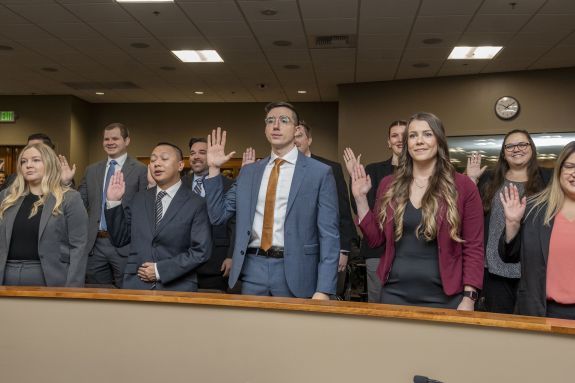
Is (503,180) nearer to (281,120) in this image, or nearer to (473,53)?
(281,120)

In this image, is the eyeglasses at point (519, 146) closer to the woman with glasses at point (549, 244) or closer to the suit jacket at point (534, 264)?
the woman with glasses at point (549, 244)

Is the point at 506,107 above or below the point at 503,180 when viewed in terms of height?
above

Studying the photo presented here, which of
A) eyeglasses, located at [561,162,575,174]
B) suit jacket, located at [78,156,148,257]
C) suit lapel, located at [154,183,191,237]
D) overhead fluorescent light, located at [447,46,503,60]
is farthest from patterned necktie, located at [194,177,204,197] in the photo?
overhead fluorescent light, located at [447,46,503,60]

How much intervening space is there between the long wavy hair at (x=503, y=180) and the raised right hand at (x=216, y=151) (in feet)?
5.12

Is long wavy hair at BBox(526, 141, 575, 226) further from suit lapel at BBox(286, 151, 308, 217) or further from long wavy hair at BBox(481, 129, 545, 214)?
suit lapel at BBox(286, 151, 308, 217)

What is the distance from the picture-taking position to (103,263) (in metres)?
4.02

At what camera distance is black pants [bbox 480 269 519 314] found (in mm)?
3068

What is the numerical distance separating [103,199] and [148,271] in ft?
4.51

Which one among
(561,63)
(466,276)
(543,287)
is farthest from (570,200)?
(561,63)

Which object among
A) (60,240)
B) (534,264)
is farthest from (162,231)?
(534,264)

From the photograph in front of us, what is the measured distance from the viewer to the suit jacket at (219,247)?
13.2ft

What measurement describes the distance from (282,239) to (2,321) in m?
1.23

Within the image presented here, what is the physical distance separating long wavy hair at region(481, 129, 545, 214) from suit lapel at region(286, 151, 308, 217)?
1.21 m

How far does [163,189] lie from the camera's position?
3234 millimetres
